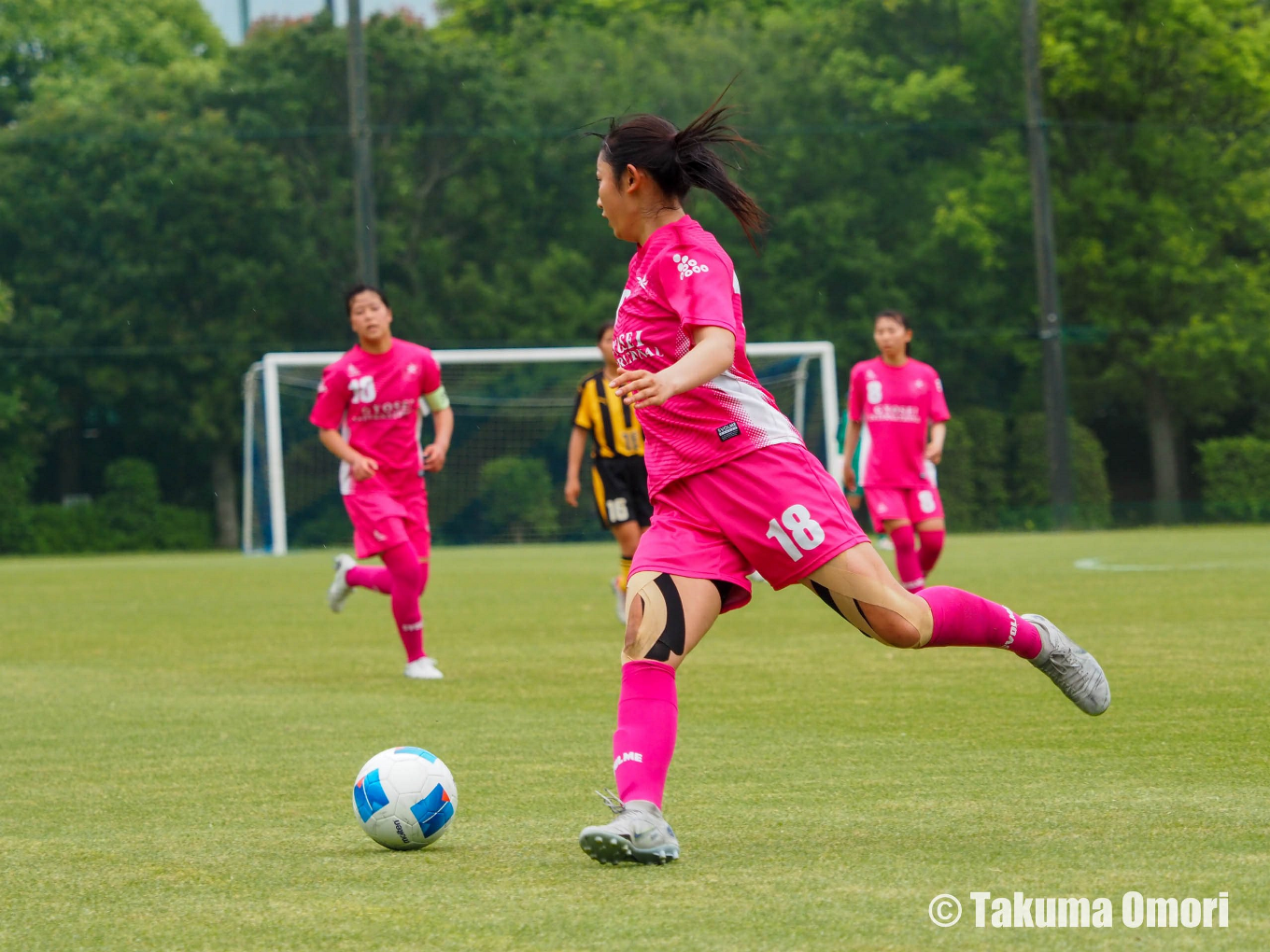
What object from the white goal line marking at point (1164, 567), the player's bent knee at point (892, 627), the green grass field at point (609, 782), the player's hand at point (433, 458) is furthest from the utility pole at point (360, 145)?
the player's bent knee at point (892, 627)

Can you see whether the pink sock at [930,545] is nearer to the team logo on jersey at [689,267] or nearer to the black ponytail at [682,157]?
the black ponytail at [682,157]

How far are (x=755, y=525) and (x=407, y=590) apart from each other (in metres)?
5.05

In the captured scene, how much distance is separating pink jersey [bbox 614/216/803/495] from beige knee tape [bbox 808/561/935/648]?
0.37 m

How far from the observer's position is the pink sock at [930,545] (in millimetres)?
12508

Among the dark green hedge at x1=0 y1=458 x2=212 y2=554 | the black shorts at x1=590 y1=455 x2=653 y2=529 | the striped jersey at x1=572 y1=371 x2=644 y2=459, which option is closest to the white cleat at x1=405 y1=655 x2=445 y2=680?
the black shorts at x1=590 y1=455 x2=653 y2=529

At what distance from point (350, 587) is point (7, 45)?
34.7 metres

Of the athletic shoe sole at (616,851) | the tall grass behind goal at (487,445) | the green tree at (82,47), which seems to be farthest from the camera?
the green tree at (82,47)

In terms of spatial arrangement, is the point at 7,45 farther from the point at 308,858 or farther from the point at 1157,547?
the point at 308,858

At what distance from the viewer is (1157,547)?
857 inches

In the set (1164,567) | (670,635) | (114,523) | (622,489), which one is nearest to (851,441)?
(622,489)

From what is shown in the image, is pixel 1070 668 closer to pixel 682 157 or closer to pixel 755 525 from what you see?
pixel 755 525

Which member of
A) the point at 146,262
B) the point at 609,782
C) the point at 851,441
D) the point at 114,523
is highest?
the point at 146,262

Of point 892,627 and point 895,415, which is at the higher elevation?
point 892,627

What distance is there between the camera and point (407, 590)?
30.6ft
